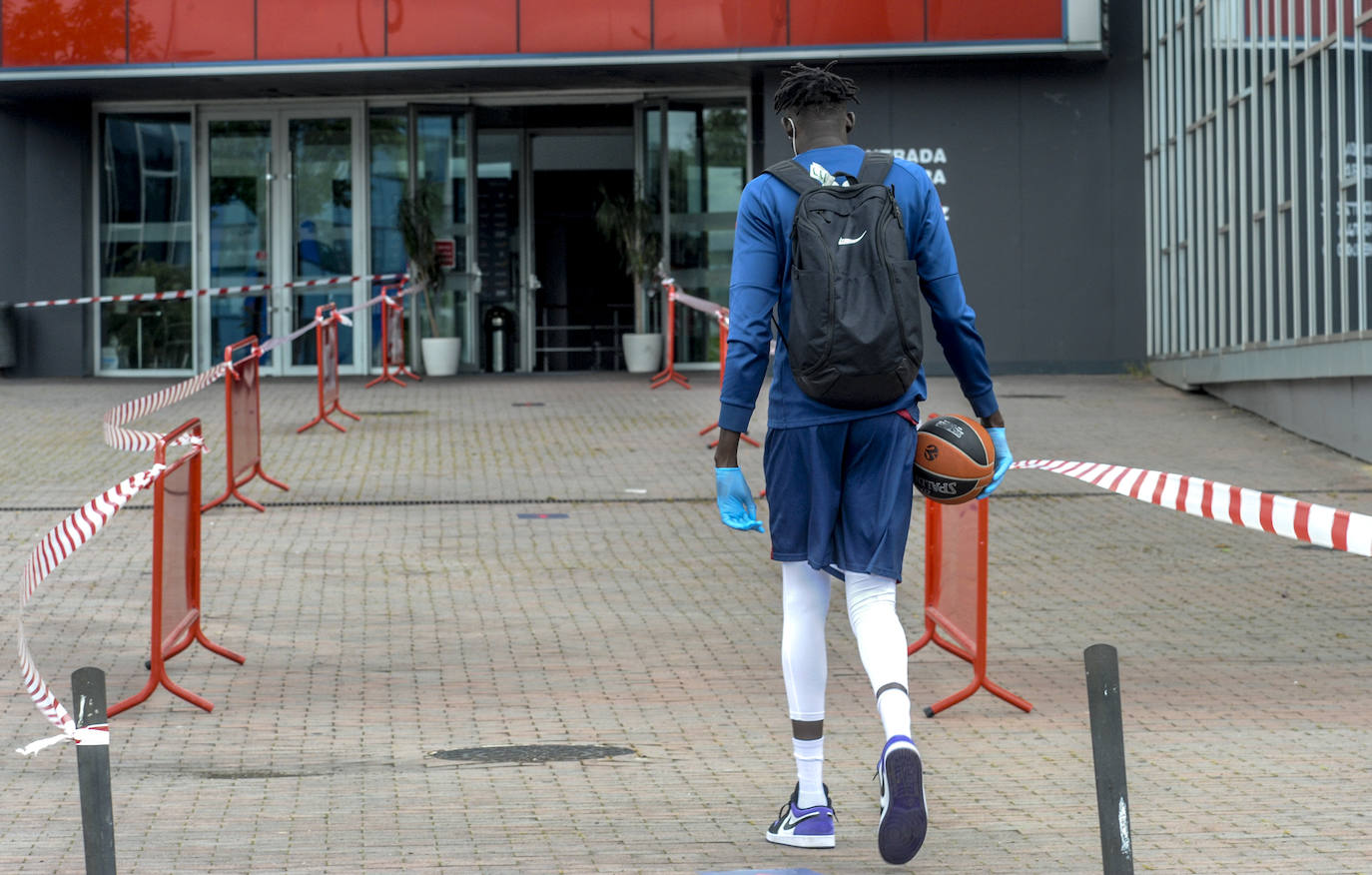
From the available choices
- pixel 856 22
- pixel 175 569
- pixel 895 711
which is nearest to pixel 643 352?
pixel 856 22

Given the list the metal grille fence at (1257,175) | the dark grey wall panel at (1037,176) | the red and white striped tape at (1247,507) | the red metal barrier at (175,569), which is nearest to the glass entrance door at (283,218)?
the dark grey wall panel at (1037,176)

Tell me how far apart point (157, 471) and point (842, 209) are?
3328mm

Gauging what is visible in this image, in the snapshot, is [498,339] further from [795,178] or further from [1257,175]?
[795,178]

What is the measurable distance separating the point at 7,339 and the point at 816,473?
2159 cm

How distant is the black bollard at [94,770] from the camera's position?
10.7 feet

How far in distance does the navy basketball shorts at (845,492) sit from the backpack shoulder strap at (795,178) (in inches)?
25.3

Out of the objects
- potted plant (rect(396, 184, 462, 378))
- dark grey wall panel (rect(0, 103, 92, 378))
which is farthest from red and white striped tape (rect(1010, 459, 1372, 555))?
dark grey wall panel (rect(0, 103, 92, 378))

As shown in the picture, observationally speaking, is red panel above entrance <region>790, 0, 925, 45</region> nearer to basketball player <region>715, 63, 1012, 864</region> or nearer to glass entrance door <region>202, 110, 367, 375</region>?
glass entrance door <region>202, 110, 367, 375</region>

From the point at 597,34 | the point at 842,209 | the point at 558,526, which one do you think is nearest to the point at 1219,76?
the point at 597,34

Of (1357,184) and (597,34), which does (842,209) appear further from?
(597,34)

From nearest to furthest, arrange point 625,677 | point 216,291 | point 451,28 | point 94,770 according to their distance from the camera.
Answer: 1. point 94,770
2. point 625,677
3. point 451,28
4. point 216,291

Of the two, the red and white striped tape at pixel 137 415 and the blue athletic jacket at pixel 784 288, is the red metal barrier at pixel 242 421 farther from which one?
the blue athletic jacket at pixel 784 288

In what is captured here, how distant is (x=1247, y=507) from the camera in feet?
17.5

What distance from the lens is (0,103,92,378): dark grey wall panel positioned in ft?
80.3
